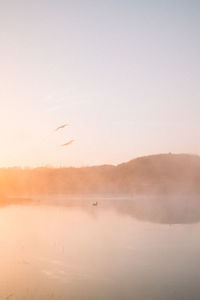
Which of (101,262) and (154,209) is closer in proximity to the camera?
(101,262)

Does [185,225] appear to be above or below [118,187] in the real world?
below

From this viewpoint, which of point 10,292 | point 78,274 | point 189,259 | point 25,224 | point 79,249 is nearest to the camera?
point 10,292

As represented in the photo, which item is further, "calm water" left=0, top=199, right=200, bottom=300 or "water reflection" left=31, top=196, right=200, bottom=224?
"water reflection" left=31, top=196, right=200, bottom=224

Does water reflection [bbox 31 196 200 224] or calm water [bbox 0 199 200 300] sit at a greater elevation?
water reflection [bbox 31 196 200 224]

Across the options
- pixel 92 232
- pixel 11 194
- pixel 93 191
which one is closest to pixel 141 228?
pixel 92 232

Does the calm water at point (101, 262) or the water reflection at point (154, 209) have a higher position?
the water reflection at point (154, 209)

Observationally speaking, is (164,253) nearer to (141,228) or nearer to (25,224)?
(141,228)

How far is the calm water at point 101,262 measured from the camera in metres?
12.6

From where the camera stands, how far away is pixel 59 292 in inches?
500

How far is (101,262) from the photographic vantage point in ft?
55.8

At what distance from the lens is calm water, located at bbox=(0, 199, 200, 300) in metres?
12.6

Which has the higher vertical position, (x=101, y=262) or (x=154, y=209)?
(x=154, y=209)

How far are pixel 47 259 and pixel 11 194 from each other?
71.6 m

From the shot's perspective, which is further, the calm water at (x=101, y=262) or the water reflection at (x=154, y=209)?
the water reflection at (x=154, y=209)
